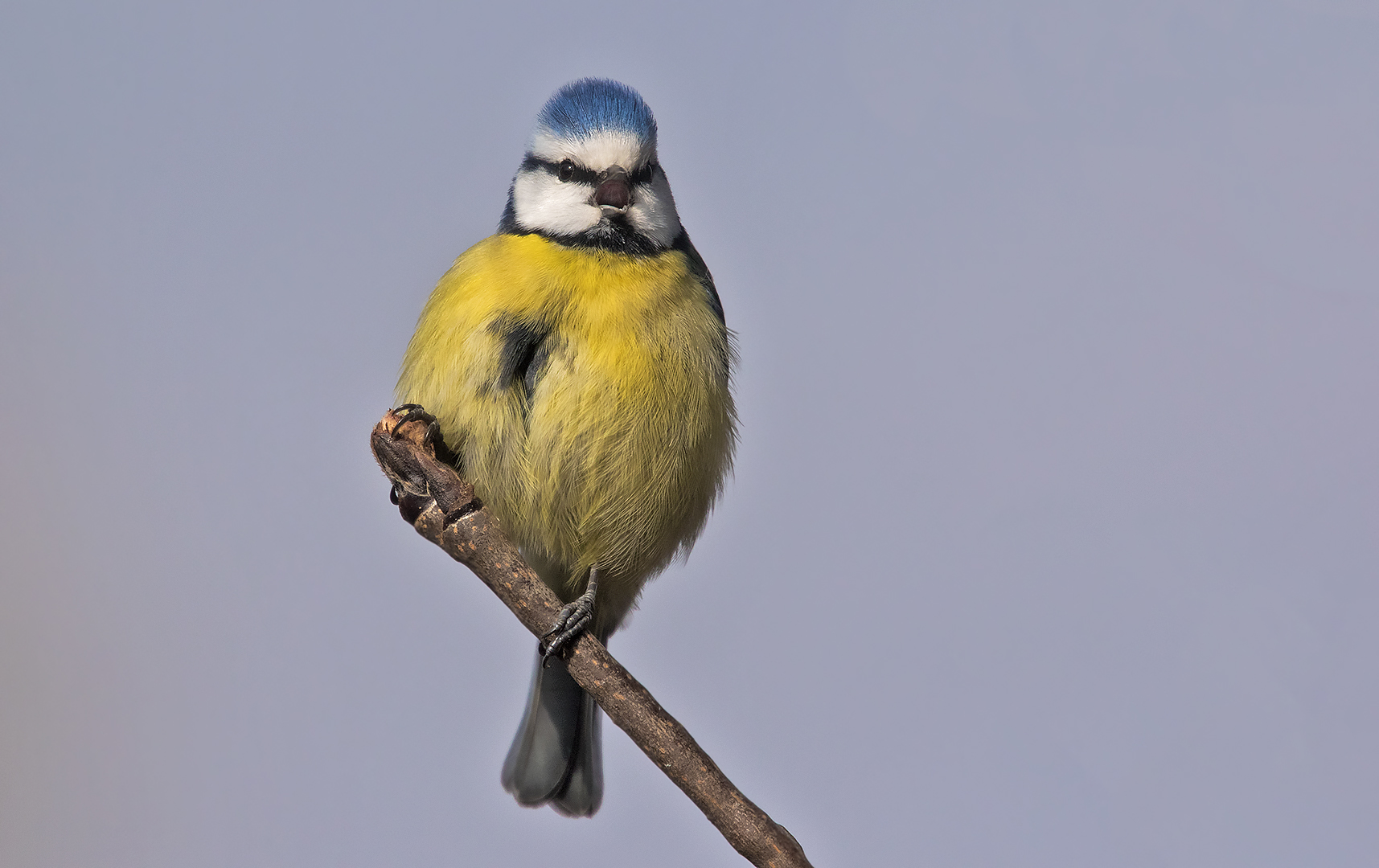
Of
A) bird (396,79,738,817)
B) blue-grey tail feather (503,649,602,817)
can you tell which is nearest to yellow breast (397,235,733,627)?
bird (396,79,738,817)

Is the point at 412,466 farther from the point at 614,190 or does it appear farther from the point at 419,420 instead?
the point at 614,190

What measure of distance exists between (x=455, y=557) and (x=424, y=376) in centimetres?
23

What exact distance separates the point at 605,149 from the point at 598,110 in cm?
5

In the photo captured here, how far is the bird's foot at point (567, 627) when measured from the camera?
4.22ft

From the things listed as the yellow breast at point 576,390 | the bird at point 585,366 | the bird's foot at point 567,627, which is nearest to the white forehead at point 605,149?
the bird at point 585,366

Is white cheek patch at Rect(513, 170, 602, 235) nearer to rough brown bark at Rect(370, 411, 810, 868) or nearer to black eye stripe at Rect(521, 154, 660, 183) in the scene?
black eye stripe at Rect(521, 154, 660, 183)

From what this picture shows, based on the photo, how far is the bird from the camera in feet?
4.34

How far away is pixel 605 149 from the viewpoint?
1.42 m

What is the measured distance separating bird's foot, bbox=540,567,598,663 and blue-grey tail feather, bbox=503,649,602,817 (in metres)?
0.26

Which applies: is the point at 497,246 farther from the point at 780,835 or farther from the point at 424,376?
the point at 780,835

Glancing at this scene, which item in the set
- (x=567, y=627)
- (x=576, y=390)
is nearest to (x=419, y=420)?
(x=576, y=390)

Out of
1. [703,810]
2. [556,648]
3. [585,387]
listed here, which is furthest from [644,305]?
[703,810]

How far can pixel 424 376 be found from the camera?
1376mm

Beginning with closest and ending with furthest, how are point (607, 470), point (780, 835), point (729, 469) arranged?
point (780, 835) → point (607, 470) → point (729, 469)
